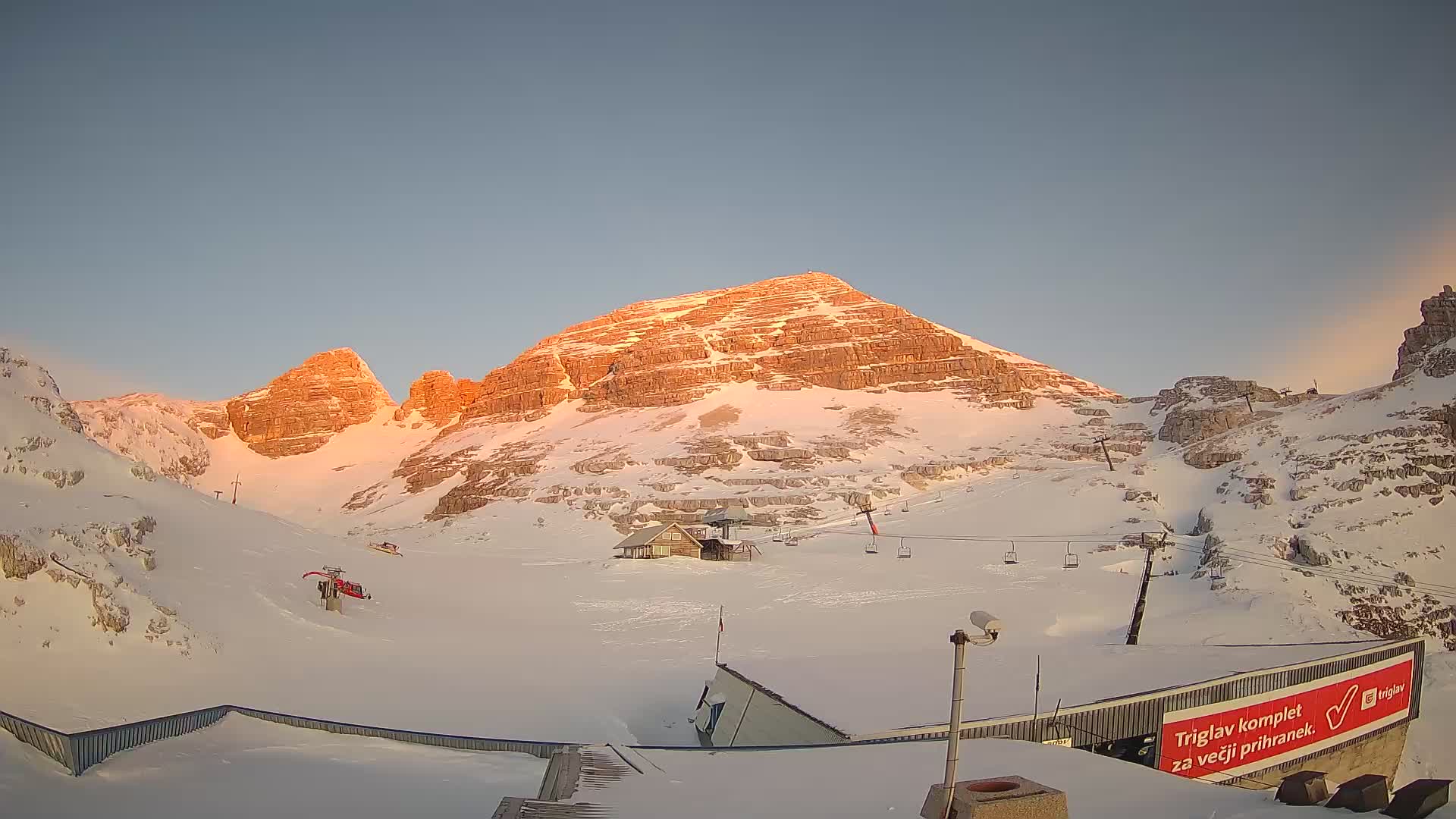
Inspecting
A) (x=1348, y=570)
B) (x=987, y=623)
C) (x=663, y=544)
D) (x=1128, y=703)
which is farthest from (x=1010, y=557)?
(x=987, y=623)

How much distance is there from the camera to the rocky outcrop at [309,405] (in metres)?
134

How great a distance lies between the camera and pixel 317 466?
4899 inches

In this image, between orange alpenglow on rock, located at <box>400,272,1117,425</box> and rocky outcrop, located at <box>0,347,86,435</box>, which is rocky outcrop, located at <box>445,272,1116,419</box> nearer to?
orange alpenglow on rock, located at <box>400,272,1117,425</box>

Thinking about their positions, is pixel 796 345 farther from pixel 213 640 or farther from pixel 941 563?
pixel 213 640

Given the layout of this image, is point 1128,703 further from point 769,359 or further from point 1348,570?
point 769,359

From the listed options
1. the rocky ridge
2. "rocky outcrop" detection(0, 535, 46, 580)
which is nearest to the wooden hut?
"rocky outcrop" detection(0, 535, 46, 580)

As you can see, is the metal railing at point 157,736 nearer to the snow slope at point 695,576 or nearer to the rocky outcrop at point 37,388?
the snow slope at point 695,576

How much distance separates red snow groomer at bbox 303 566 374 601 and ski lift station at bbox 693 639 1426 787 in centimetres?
1422

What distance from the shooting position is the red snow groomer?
27.3 meters

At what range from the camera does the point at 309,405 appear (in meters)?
137

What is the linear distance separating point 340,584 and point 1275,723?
83.0ft

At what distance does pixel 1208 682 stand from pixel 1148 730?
154 centimetres

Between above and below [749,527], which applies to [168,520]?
above

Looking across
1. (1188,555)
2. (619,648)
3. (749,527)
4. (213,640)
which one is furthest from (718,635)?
(749,527)
